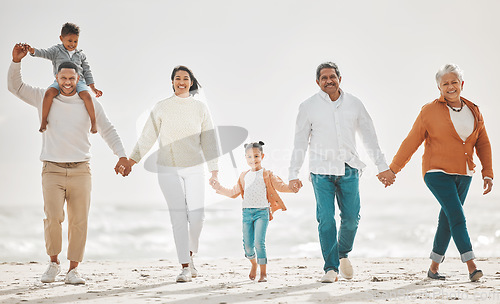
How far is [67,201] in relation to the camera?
215 inches

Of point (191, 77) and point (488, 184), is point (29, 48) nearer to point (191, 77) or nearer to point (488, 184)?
point (191, 77)

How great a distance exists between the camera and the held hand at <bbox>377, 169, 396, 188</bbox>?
532 cm

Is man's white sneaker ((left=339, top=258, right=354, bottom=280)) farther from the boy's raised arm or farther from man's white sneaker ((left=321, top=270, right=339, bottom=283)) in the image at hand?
the boy's raised arm

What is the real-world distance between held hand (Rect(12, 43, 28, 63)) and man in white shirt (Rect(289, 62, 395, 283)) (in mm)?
2805

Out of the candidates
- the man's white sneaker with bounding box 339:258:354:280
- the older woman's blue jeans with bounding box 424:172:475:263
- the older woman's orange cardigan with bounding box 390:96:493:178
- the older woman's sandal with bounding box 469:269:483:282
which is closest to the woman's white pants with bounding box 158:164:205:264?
the man's white sneaker with bounding box 339:258:354:280

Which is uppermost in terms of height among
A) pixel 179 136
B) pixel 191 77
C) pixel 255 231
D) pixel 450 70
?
pixel 191 77

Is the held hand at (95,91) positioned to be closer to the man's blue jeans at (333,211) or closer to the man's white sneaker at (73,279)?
the man's white sneaker at (73,279)

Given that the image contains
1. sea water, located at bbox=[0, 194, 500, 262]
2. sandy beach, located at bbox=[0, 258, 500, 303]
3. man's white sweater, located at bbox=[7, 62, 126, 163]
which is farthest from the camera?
sea water, located at bbox=[0, 194, 500, 262]

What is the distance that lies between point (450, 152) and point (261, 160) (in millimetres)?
1857

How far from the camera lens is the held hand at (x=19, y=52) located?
17.9ft

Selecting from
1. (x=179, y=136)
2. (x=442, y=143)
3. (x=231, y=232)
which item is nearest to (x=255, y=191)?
(x=179, y=136)

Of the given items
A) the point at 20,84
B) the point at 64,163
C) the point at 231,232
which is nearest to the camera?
the point at 64,163

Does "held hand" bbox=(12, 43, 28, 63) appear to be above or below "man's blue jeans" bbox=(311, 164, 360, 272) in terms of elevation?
above

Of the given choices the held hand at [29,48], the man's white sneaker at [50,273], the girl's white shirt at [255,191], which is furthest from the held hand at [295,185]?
the held hand at [29,48]
